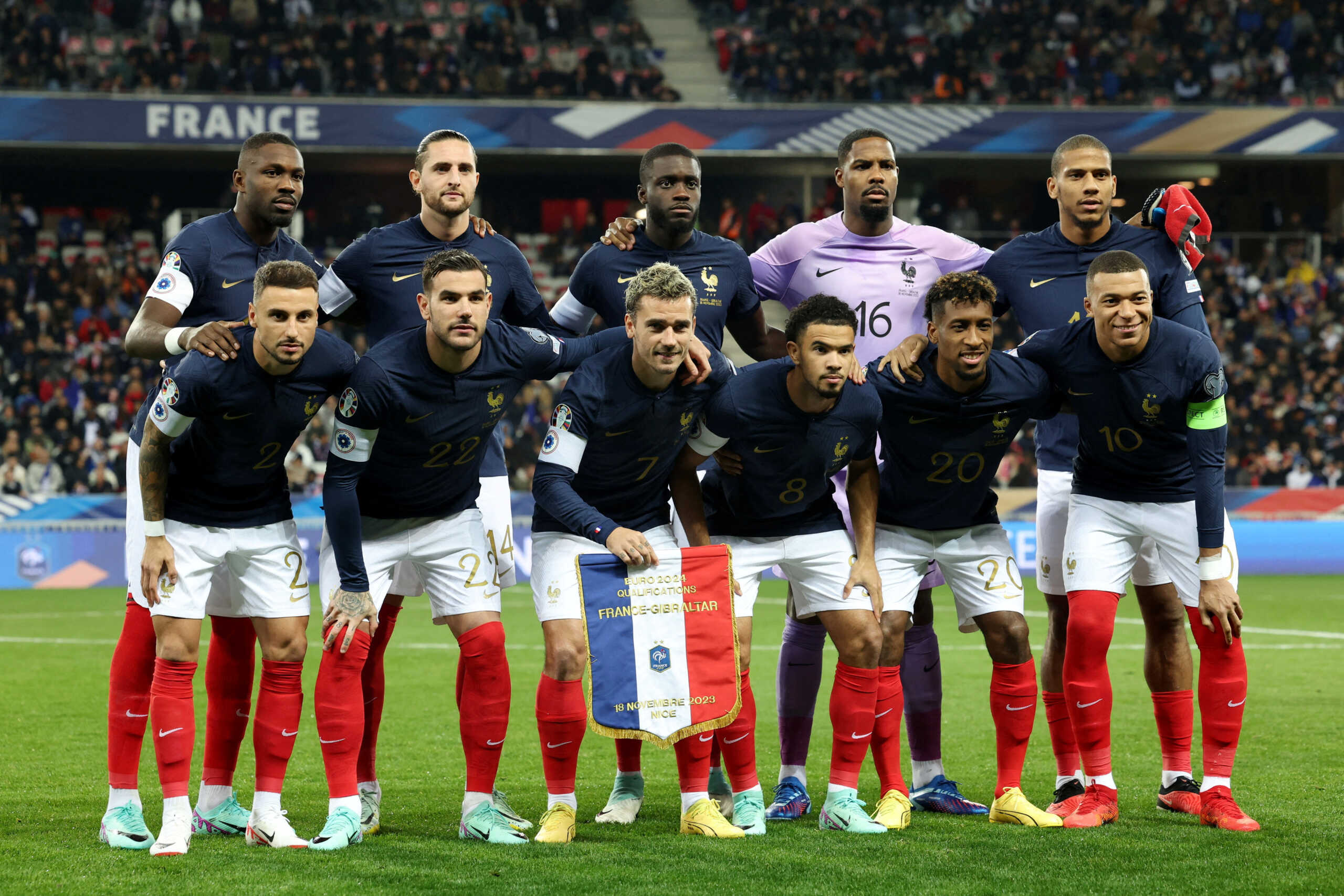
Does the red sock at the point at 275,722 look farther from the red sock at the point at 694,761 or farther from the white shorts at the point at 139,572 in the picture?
the red sock at the point at 694,761

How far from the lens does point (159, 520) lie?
16.3 ft

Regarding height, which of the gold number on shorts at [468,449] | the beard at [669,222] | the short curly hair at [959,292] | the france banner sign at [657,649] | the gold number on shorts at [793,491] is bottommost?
the france banner sign at [657,649]

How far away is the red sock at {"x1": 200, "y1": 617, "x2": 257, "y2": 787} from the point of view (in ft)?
17.6

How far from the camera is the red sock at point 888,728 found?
557 centimetres

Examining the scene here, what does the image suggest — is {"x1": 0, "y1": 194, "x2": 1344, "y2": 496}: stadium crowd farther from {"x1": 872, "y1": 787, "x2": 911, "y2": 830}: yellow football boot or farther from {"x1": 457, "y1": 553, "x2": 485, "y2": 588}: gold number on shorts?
{"x1": 872, "y1": 787, "x2": 911, "y2": 830}: yellow football boot

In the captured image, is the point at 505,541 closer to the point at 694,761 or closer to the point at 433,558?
the point at 433,558

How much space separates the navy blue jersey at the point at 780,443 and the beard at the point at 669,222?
74 centimetres

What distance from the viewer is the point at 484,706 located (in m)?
5.26

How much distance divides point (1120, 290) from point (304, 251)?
10.7 ft

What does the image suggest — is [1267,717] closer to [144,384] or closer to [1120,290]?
[1120,290]

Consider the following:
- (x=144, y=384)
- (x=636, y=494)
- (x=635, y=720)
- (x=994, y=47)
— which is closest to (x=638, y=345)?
(x=636, y=494)

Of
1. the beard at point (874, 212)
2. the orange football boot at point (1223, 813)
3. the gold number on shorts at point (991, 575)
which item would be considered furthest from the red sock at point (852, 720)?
the beard at point (874, 212)

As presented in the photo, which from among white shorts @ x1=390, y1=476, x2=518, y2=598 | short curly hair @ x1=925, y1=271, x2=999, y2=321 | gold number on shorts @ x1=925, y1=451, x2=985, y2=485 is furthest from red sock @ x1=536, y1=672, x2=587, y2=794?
short curly hair @ x1=925, y1=271, x2=999, y2=321

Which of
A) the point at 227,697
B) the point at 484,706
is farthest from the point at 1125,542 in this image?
the point at 227,697
